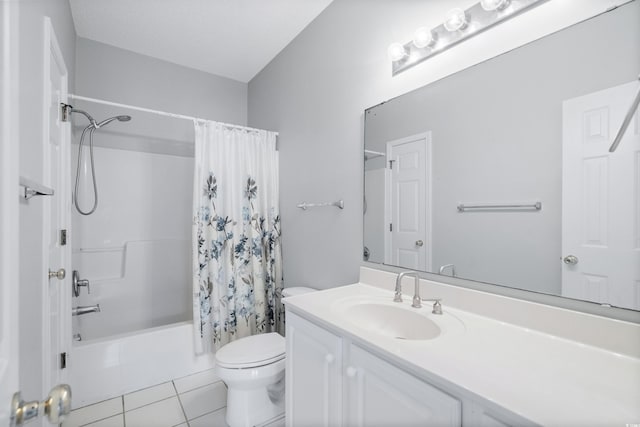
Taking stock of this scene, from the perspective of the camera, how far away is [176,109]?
8.58 ft

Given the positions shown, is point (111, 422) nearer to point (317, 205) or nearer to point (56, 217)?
point (56, 217)

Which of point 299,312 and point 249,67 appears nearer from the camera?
point 299,312

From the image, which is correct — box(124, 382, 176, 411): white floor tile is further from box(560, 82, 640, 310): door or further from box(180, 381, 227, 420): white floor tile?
box(560, 82, 640, 310): door

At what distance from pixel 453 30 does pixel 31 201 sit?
1.75 metres

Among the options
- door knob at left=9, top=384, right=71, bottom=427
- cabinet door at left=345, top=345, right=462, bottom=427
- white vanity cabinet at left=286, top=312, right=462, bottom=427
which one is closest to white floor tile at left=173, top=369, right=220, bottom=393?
white vanity cabinet at left=286, top=312, right=462, bottom=427

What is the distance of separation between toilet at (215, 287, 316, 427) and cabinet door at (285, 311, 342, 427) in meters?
0.31

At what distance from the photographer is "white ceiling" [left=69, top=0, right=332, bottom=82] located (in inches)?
74.3

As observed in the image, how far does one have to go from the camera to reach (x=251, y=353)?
5.23ft

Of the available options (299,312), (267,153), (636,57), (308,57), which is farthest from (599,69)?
(267,153)

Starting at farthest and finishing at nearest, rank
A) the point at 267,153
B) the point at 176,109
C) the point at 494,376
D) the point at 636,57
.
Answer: the point at 176,109, the point at 267,153, the point at 636,57, the point at 494,376

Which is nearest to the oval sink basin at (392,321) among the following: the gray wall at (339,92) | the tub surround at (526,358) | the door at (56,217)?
the tub surround at (526,358)

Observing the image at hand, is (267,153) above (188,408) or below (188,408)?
above

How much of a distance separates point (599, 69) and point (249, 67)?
8.30ft

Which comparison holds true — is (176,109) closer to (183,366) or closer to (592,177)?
(183,366)
